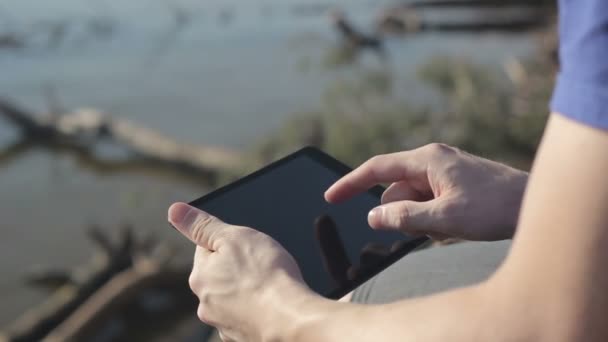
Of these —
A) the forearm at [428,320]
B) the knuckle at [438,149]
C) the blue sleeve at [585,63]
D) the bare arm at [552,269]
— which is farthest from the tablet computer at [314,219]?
the blue sleeve at [585,63]

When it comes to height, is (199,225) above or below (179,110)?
above

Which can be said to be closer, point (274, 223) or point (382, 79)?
point (274, 223)

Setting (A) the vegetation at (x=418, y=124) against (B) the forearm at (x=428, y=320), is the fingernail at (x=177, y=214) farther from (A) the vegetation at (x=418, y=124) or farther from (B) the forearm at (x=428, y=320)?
(A) the vegetation at (x=418, y=124)

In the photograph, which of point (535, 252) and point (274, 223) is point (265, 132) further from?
point (535, 252)

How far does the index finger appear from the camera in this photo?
1243mm

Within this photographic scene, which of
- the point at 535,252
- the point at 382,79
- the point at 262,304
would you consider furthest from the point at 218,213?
the point at 382,79

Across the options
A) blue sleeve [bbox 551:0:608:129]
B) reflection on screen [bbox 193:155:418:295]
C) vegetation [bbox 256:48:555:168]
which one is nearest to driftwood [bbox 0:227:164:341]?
vegetation [bbox 256:48:555:168]

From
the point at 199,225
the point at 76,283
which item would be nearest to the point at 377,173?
the point at 199,225

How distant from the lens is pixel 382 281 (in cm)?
132

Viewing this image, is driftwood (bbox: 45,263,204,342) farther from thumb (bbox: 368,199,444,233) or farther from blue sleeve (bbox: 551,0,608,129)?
blue sleeve (bbox: 551,0,608,129)

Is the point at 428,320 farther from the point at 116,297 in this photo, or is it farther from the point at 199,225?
the point at 116,297

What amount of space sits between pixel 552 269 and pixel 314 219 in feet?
2.02

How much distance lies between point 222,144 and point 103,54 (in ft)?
10.8

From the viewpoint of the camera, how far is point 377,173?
125 centimetres
